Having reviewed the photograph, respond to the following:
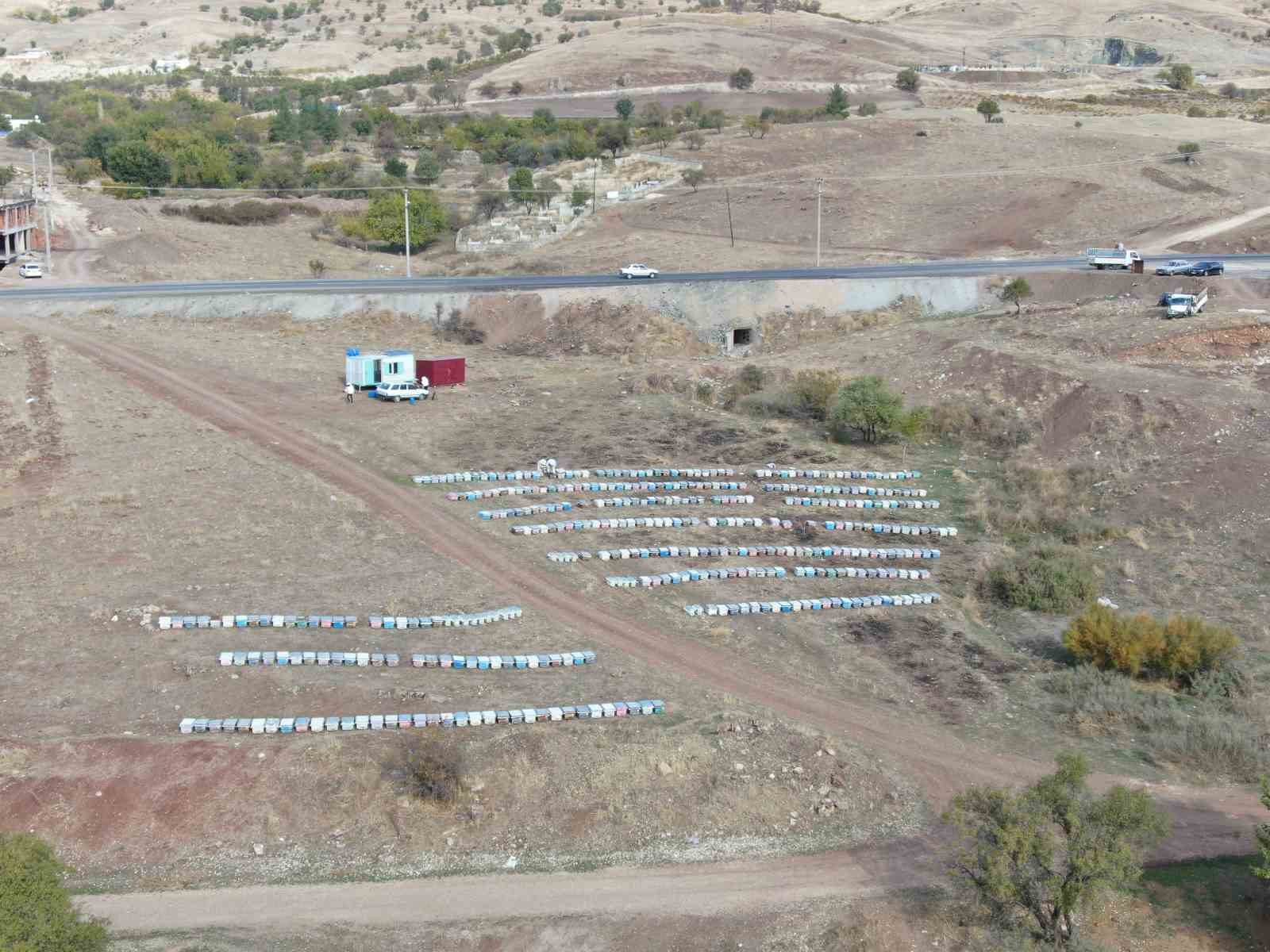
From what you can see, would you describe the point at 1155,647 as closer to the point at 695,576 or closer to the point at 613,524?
the point at 695,576

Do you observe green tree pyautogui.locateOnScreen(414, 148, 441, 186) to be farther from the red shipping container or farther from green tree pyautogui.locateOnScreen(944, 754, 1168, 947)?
green tree pyautogui.locateOnScreen(944, 754, 1168, 947)

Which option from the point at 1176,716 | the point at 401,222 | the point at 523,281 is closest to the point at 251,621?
the point at 1176,716

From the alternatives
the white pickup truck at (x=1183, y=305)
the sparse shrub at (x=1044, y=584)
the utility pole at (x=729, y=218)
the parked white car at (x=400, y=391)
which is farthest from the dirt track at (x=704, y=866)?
the utility pole at (x=729, y=218)

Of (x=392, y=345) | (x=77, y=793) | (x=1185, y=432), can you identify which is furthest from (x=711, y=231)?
(x=77, y=793)

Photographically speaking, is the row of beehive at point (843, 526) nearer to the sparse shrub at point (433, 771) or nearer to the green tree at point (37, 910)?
the sparse shrub at point (433, 771)

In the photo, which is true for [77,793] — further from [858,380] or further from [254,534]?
[858,380]

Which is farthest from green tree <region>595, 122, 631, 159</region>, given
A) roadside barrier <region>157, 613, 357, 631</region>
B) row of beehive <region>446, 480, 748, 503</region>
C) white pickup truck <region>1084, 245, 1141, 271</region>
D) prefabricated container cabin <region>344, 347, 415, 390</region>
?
roadside barrier <region>157, 613, 357, 631</region>
